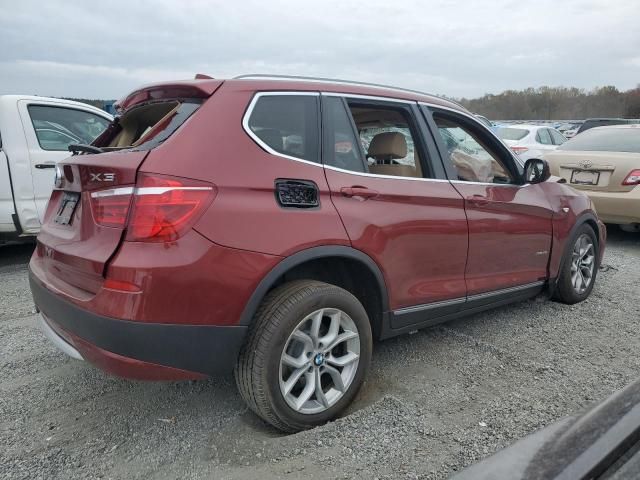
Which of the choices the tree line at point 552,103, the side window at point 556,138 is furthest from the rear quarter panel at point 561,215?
the tree line at point 552,103

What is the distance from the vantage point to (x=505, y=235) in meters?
3.63

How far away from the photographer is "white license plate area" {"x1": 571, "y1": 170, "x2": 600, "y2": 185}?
659 cm

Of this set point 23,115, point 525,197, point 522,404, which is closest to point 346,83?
point 525,197

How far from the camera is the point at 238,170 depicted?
2.33 meters

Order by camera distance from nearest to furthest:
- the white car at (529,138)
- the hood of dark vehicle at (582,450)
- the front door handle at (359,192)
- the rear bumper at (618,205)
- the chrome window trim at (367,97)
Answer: the hood of dark vehicle at (582,450) → the front door handle at (359,192) → the chrome window trim at (367,97) → the rear bumper at (618,205) → the white car at (529,138)

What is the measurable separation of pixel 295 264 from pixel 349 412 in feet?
3.00

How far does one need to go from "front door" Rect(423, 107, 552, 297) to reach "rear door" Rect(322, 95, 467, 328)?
5.5 inches

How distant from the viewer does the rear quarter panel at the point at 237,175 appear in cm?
224

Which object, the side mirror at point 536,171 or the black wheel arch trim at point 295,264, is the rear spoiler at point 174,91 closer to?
the black wheel arch trim at point 295,264

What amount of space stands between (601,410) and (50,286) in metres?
2.39

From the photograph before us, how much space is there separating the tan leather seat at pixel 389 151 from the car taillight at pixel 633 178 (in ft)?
14.1

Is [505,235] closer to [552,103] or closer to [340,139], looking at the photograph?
[340,139]

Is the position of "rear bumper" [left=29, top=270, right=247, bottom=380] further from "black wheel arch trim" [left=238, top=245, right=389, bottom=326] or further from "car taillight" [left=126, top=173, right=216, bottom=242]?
"car taillight" [left=126, top=173, right=216, bottom=242]

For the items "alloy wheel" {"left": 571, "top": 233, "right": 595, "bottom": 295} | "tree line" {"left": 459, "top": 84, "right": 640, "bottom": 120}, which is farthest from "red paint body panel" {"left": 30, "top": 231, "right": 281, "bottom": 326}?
"tree line" {"left": 459, "top": 84, "right": 640, "bottom": 120}
